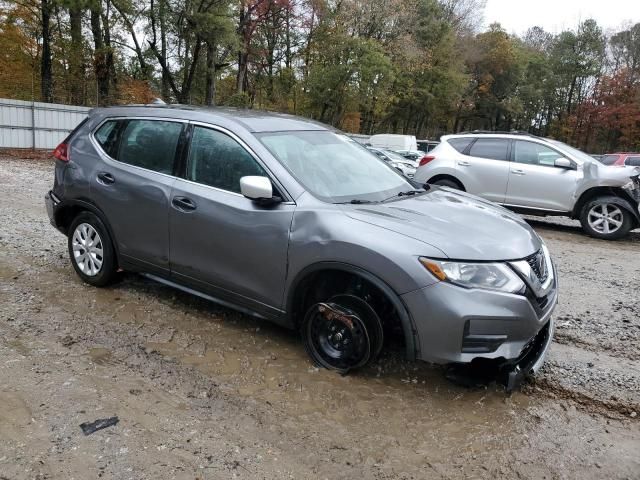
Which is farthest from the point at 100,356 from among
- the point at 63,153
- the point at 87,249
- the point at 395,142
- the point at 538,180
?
the point at 395,142

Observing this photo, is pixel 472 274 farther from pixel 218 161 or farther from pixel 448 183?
pixel 448 183

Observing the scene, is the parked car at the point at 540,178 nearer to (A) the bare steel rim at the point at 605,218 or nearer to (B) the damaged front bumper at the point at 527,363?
(A) the bare steel rim at the point at 605,218

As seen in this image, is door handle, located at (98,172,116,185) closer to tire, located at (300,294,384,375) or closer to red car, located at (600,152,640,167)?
tire, located at (300,294,384,375)

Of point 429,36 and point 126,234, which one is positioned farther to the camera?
point 429,36

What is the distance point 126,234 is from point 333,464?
268cm

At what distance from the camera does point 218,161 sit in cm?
384

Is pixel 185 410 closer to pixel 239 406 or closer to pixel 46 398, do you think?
pixel 239 406

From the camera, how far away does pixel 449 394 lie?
323 centimetres

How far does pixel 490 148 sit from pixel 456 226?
674 centimetres

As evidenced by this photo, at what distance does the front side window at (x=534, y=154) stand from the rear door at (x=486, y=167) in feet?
0.60

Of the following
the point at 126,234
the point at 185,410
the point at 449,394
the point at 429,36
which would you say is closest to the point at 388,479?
the point at 449,394

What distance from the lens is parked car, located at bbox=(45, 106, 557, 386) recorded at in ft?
9.52

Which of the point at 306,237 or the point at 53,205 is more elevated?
the point at 306,237

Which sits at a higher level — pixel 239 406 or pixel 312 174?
pixel 312 174
